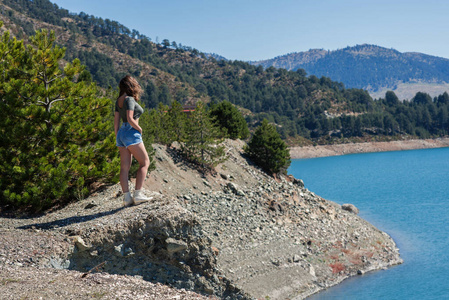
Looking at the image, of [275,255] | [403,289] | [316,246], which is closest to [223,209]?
[275,255]

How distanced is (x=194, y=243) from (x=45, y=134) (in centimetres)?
774

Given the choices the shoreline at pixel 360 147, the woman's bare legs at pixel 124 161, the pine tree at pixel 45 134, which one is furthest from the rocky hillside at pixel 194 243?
the shoreline at pixel 360 147

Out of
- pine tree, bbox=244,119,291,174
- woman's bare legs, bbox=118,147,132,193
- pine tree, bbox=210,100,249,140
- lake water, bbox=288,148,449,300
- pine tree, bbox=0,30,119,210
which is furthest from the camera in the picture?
pine tree, bbox=210,100,249,140

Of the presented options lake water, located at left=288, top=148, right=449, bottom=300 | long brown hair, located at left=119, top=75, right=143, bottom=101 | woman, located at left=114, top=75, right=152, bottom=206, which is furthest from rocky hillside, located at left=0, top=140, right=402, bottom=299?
long brown hair, located at left=119, top=75, right=143, bottom=101

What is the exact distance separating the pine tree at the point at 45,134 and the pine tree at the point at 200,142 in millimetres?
14860

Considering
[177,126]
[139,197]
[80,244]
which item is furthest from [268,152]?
[80,244]

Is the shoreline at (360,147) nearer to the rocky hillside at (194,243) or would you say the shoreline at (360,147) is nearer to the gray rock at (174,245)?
the rocky hillside at (194,243)

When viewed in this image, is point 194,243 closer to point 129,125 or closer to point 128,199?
point 128,199

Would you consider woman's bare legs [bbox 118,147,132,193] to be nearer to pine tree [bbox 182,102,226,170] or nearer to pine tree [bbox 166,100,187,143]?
pine tree [bbox 182,102,226,170]

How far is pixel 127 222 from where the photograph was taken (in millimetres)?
9391

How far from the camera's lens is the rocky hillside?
26.7 feet

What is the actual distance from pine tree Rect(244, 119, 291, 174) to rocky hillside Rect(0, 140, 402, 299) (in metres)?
1.43

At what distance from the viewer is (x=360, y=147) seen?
151750mm

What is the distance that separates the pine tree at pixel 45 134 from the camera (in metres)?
13.8
